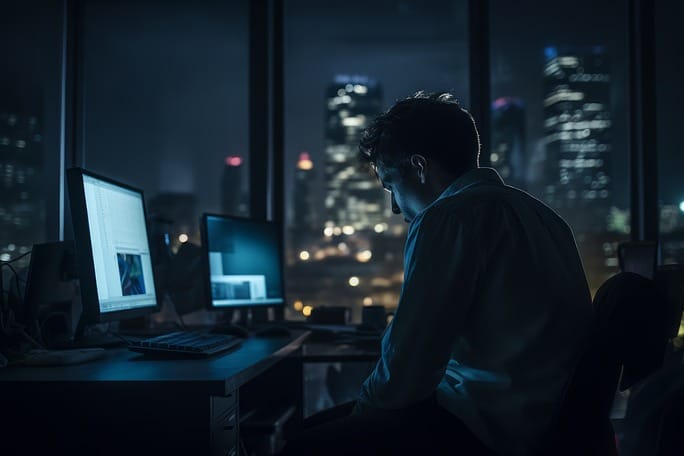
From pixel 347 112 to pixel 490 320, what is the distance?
234 cm

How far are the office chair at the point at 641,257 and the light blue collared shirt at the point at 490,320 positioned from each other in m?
1.59

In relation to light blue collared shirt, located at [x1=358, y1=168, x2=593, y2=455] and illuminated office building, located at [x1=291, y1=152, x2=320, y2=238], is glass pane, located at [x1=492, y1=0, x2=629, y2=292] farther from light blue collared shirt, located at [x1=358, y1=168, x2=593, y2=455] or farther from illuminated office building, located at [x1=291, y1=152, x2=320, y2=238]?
light blue collared shirt, located at [x1=358, y1=168, x2=593, y2=455]

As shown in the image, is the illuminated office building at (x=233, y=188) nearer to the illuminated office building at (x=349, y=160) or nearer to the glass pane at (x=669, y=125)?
the illuminated office building at (x=349, y=160)

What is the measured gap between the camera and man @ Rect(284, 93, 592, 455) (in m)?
1.11

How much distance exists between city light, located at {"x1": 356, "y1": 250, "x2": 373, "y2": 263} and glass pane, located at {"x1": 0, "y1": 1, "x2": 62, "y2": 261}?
1.69 meters

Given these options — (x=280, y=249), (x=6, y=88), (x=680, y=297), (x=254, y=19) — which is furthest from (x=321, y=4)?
(x=680, y=297)

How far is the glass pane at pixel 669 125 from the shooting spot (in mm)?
3152

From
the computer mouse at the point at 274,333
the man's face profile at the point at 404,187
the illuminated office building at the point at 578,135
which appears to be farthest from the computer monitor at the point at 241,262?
the illuminated office building at the point at 578,135

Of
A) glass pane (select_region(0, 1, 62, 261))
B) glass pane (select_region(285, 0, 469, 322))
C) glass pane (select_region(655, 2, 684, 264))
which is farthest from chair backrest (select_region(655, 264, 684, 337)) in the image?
glass pane (select_region(0, 1, 62, 261))

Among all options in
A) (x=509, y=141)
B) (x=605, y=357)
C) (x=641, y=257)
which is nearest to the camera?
(x=605, y=357)

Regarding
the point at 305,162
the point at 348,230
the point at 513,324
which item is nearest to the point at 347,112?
the point at 305,162

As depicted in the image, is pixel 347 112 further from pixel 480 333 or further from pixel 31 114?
pixel 480 333

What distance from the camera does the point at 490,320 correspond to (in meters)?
1.14

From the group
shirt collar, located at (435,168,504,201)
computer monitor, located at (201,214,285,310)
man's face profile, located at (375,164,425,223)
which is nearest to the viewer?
shirt collar, located at (435,168,504,201)
